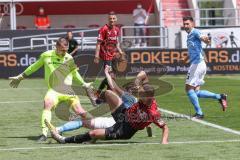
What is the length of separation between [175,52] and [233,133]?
20.7 meters

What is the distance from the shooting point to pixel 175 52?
3394cm

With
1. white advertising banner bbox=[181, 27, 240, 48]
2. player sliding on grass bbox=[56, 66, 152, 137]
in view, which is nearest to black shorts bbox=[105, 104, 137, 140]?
player sliding on grass bbox=[56, 66, 152, 137]

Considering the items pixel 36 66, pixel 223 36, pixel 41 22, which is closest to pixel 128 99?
pixel 36 66

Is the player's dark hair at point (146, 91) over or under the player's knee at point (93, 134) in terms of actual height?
over

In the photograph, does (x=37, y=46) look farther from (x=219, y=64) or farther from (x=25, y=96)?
(x=25, y=96)

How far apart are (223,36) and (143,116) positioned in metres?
24.6

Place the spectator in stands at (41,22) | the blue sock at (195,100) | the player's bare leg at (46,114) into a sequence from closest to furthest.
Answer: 1. the player's bare leg at (46,114)
2. the blue sock at (195,100)
3. the spectator in stands at (41,22)

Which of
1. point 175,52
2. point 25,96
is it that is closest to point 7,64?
point 175,52

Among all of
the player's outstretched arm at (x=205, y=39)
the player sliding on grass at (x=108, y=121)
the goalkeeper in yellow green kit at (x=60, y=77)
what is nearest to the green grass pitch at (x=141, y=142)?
the player sliding on grass at (x=108, y=121)

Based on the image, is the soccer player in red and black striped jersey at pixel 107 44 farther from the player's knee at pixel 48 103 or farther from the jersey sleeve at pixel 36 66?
the player's knee at pixel 48 103

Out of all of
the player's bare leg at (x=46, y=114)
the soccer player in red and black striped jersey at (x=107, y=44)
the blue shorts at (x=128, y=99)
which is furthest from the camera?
the soccer player in red and black striped jersey at (x=107, y=44)

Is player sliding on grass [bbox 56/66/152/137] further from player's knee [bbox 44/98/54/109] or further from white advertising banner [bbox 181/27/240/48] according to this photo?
white advertising banner [bbox 181/27/240/48]

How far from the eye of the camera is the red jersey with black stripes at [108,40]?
62.3 ft

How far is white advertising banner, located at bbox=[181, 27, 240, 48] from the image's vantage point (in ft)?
117
